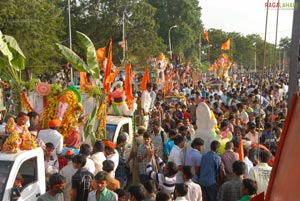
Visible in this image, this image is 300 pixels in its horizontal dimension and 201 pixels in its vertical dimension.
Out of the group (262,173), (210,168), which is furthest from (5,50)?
(262,173)

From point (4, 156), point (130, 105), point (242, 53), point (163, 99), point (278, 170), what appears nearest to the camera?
point (278, 170)

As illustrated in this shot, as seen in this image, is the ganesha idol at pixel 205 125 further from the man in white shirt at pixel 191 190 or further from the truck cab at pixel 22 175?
the truck cab at pixel 22 175

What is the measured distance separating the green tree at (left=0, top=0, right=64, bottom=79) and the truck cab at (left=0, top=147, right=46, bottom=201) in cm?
2191

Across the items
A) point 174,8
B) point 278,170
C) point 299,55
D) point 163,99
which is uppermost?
point 174,8

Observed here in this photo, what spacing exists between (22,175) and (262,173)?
299 cm

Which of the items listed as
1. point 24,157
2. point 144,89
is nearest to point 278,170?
point 24,157

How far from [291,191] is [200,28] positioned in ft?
211

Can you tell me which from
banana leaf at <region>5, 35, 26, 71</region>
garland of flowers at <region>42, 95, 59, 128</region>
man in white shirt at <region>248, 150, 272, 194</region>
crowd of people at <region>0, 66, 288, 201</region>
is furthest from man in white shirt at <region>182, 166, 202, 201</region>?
banana leaf at <region>5, 35, 26, 71</region>

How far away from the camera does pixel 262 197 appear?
8.11 ft

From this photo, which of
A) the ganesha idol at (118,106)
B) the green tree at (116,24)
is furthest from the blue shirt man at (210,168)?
the green tree at (116,24)

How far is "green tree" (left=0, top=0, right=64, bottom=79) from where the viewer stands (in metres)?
26.7

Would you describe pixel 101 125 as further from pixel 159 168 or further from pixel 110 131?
pixel 159 168

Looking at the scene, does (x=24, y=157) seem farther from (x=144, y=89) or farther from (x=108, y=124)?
(x=144, y=89)

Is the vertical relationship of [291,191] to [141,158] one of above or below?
above
